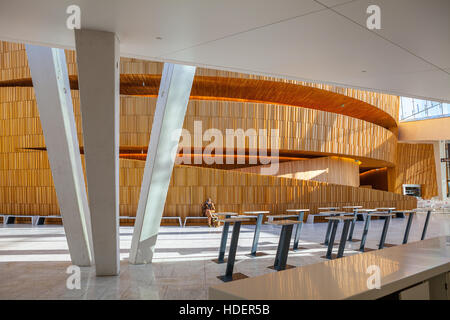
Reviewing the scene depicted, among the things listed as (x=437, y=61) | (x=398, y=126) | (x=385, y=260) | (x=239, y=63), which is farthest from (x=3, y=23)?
(x=398, y=126)

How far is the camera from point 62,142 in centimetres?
598

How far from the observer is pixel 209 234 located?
11406 millimetres

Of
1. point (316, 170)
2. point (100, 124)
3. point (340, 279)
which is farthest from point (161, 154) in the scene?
point (316, 170)

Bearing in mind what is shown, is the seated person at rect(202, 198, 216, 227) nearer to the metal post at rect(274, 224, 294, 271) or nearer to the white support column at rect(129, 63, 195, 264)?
the white support column at rect(129, 63, 195, 264)

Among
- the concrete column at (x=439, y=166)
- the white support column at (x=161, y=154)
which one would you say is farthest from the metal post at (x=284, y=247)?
the concrete column at (x=439, y=166)

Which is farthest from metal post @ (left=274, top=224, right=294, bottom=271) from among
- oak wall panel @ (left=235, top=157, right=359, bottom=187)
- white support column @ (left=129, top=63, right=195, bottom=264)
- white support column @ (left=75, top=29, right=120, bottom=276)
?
A: oak wall panel @ (left=235, top=157, right=359, bottom=187)

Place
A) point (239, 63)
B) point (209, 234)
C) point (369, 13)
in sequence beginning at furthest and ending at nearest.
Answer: point (209, 234) → point (239, 63) → point (369, 13)

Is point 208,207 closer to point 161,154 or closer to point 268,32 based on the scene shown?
point 161,154

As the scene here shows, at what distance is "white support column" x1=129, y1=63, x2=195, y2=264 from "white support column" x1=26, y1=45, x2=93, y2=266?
0.96 meters

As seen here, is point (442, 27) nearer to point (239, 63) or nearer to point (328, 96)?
point (239, 63)

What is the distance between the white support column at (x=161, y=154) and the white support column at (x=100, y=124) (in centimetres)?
121

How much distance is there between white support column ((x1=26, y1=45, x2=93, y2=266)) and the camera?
5.79 m

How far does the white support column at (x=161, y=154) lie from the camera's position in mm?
6363

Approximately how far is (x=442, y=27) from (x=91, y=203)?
483cm
